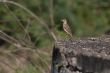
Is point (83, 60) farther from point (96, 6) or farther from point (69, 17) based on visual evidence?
point (96, 6)

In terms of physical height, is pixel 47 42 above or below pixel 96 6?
below

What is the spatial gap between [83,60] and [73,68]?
161mm

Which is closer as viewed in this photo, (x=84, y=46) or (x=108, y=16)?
(x=84, y=46)

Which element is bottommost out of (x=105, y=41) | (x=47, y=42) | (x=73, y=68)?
(x=73, y=68)

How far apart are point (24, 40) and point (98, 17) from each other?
429 centimetres

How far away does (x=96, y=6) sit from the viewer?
33.8ft

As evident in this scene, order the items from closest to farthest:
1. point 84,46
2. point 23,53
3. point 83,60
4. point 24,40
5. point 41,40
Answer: point 83,60
point 84,46
point 24,40
point 23,53
point 41,40

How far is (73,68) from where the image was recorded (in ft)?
12.8

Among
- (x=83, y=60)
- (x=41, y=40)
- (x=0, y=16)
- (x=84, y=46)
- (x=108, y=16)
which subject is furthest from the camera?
(x=108, y=16)

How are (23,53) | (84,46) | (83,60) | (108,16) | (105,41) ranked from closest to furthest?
(83,60), (84,46), (105,41), (23,53), (108,16)

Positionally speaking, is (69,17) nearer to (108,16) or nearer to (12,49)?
(108,16)

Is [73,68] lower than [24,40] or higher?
lower

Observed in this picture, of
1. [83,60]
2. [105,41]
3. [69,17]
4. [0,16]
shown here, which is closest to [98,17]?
[69,17]

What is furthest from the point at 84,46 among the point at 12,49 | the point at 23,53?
the point at 23,53
